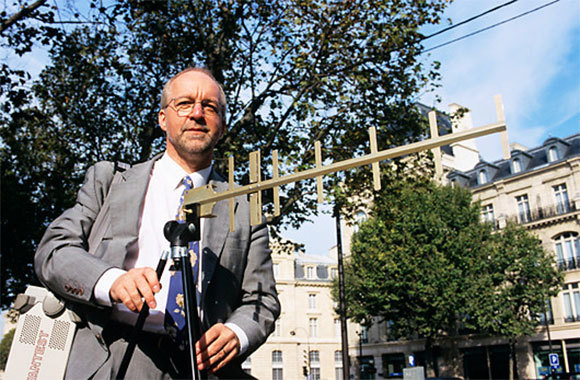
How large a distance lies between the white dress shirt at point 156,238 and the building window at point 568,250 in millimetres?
37867

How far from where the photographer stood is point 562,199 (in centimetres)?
3634

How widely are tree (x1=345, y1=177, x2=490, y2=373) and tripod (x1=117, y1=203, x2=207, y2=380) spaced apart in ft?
94.6

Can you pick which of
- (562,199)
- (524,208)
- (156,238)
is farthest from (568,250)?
(156,238)

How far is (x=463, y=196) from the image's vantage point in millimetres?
33969

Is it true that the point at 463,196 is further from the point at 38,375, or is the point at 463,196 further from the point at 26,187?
the point at 38,375

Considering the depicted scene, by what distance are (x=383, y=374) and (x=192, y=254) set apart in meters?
49.9

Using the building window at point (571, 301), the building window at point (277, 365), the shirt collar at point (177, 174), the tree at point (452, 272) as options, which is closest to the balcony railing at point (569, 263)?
the building window at point (571, 301)

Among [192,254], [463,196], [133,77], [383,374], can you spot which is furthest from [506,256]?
[192,254]


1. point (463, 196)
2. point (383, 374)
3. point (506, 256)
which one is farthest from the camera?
point (383, 374)

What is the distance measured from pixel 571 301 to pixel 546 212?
681cm

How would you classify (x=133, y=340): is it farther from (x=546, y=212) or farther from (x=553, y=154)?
(x=553, y=154)

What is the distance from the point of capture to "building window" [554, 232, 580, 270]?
113 feet

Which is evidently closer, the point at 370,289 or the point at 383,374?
the point at 370,289

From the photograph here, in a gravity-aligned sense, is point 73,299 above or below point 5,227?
below
